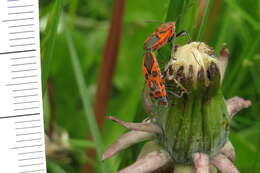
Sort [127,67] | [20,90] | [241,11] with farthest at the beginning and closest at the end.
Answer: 1. [127,67]
2. [241,11]
3. [20,90]

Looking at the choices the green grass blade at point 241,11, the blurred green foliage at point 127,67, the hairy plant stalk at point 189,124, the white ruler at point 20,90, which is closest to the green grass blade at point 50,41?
the white ruler at point 20,90

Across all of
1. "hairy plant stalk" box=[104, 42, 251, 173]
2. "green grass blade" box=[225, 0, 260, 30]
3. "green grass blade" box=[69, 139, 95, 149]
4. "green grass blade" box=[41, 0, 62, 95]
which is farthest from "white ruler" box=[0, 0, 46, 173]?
"green grass blade" box=[225, 0, 260, 30]

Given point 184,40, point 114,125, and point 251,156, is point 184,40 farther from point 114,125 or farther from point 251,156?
point 114,125

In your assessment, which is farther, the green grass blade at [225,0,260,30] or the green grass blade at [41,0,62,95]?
the green grass blade at [225,0,260,30]

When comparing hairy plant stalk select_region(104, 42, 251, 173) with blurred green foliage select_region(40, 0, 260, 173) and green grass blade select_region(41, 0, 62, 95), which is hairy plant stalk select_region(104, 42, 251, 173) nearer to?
green grass blade select_region(41, 0, 62, 95)

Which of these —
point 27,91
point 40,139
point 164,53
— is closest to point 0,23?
point 27,91

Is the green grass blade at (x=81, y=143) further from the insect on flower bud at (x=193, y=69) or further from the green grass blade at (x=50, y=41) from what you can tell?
the insect on flower bud at (x=193, y=69)

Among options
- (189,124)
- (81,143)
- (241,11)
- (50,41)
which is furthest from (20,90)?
(241,11)

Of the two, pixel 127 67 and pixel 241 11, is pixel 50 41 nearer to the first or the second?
pixel 241 11
